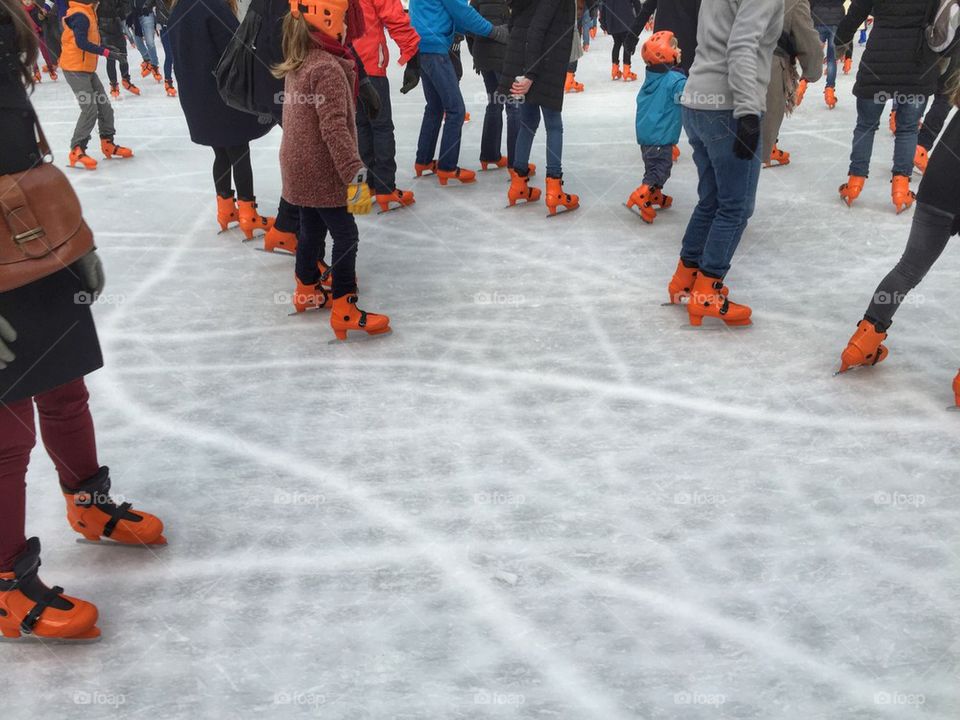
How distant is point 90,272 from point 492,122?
4.97 metres

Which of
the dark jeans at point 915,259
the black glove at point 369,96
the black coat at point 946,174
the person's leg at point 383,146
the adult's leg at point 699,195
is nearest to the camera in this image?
the black coat at point 946,174

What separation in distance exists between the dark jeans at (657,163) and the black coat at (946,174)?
2577 millimetres

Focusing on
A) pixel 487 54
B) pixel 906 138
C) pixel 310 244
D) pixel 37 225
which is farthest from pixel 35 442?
pixel 906 138

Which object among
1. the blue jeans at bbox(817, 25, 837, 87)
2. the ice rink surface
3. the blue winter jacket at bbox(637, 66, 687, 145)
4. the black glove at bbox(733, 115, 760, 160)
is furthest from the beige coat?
the blue jeans at bbox(817, 25, 837, 87)

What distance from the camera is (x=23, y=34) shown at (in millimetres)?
2268

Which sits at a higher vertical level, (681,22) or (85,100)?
(681,22)

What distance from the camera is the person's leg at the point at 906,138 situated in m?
5.65

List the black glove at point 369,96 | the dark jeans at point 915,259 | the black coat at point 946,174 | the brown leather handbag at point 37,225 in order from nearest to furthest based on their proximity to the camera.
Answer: the brown leather handbag at point 37,225
the black coat at point 946,174
the dark jeans at point 915,259
the black glove at point 369,96

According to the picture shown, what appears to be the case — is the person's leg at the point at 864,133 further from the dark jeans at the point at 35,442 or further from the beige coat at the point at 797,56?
the dark jeans at the point at 35,442

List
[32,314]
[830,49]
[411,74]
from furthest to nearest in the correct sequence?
1. [830,49]
2. [411,74]
3. [32,314]

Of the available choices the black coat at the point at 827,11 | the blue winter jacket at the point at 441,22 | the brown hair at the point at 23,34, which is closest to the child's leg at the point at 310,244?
the brown hair at the point at 23,34

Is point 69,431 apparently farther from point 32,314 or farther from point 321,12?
point 321,12

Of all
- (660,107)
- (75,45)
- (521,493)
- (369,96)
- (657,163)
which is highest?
(75,45)

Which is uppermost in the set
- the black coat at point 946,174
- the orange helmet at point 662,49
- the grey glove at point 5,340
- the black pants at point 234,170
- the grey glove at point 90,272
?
the orange helmet at point 662,49
